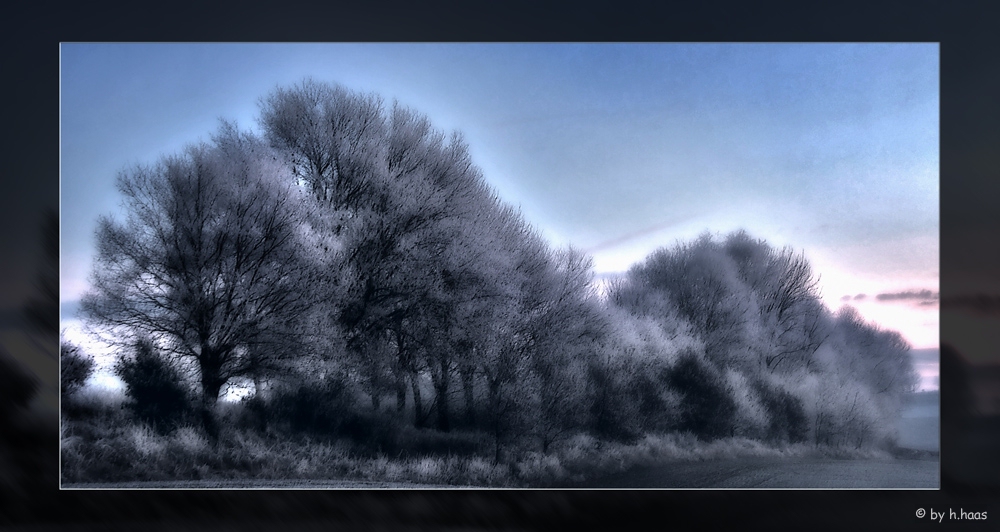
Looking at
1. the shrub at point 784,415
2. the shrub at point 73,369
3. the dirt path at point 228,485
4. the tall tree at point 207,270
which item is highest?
the tall tree at point 207,270

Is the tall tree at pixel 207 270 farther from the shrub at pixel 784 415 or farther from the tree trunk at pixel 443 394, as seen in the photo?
the shrub at pixel 784 415

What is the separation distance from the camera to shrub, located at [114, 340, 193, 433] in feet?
20.8

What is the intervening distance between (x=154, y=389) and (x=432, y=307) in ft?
7.43

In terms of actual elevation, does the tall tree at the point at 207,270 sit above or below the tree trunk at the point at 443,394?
above

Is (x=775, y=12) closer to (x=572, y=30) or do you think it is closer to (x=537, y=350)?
(x=572, y=30)

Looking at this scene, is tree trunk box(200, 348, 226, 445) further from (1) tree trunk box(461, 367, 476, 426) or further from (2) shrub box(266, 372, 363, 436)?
(1) tree trunk box(461, 367, 476, 426)

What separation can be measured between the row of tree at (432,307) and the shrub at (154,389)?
8 cm

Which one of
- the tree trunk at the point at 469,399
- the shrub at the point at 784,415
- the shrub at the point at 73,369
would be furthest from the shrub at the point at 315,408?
the shrub at the point at 784,415

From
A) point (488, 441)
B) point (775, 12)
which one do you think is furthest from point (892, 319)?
point (488, 441)

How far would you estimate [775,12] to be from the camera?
21.6ft

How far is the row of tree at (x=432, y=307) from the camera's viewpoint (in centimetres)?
636

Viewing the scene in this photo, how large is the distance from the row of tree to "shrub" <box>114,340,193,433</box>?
0.08 metres
